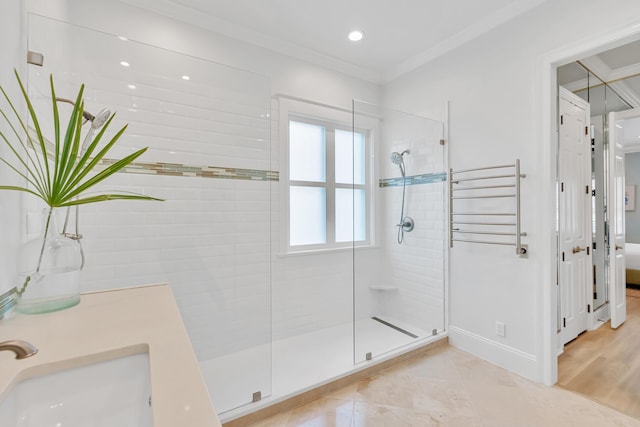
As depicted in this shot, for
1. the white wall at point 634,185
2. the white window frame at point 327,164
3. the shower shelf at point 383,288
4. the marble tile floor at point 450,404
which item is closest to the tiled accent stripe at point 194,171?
the white window frame at point 327,164

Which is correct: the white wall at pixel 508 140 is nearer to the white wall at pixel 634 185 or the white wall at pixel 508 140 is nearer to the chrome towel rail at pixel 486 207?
the chrome towel rail at pixel 486 207

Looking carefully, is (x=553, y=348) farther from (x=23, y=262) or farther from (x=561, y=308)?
(x=23, y=262)

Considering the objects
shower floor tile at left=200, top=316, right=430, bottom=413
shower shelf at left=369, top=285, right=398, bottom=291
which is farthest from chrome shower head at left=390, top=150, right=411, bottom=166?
shower floor tile at left=200, top=316, right=430, bottom=413

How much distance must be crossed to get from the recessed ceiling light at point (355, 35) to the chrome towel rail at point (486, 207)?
1.46 meters

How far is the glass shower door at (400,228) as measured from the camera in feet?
9.27

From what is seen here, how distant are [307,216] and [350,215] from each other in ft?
1.39

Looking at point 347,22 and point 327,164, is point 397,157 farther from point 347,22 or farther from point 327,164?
point 347,22

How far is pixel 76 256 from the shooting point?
1.17 meters

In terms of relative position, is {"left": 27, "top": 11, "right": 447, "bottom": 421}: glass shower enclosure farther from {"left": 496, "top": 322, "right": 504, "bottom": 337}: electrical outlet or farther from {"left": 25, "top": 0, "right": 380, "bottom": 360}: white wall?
{"left": 496, "top": 322, "right": 504, "bottom": 337}: electrical outlet

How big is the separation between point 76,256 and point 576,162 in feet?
12.7

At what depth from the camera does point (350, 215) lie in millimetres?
2922

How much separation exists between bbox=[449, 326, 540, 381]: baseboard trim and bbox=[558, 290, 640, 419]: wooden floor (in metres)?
0.22

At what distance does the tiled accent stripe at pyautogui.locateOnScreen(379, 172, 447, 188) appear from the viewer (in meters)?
2.83

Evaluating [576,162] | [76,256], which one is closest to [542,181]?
[576,162]
